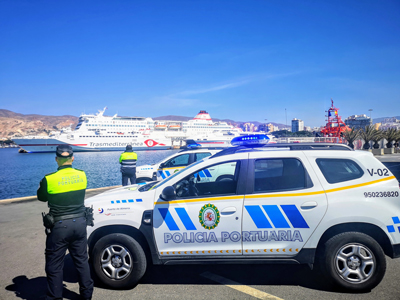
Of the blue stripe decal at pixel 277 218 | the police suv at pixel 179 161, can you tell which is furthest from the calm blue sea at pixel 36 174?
the blue stripe decal at pixel 277 218

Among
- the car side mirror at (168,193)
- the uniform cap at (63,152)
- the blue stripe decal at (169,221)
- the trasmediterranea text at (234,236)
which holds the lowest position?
the trasmediterranea text at (234,236)

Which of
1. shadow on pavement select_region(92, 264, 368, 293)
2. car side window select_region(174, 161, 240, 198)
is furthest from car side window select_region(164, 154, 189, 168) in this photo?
shadow on pavement select_region(92, 264, 368, 293)

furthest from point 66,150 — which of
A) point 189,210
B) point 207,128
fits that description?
point 207,128

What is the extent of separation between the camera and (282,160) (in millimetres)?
3734

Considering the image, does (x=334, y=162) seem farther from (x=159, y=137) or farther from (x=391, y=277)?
(x=159, y=137)

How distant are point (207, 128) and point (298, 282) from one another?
103 m

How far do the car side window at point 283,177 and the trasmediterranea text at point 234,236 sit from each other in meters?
0.50

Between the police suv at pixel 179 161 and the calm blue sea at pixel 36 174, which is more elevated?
the police suv at pixel 179 161

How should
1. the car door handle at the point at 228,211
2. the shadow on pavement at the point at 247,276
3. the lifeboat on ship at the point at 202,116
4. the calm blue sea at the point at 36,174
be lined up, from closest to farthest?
the car door handle at the point at 228,211
the shadow on pavement at the point at 247,276
the calm blue sea at the point at 36,174
the lifeboat on ship at the point at 202,116

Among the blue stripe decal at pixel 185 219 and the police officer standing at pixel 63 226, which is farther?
the blue stripe decal at pixel 185 219

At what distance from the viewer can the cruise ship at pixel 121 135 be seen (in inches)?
2958

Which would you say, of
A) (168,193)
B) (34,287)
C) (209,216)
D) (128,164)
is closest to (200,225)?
(209,216)

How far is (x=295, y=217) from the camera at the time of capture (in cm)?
327

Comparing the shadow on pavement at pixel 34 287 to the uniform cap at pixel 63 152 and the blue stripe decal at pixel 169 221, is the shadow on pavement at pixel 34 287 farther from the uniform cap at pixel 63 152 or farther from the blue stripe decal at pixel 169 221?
the uniform cap at pixel 63 152
